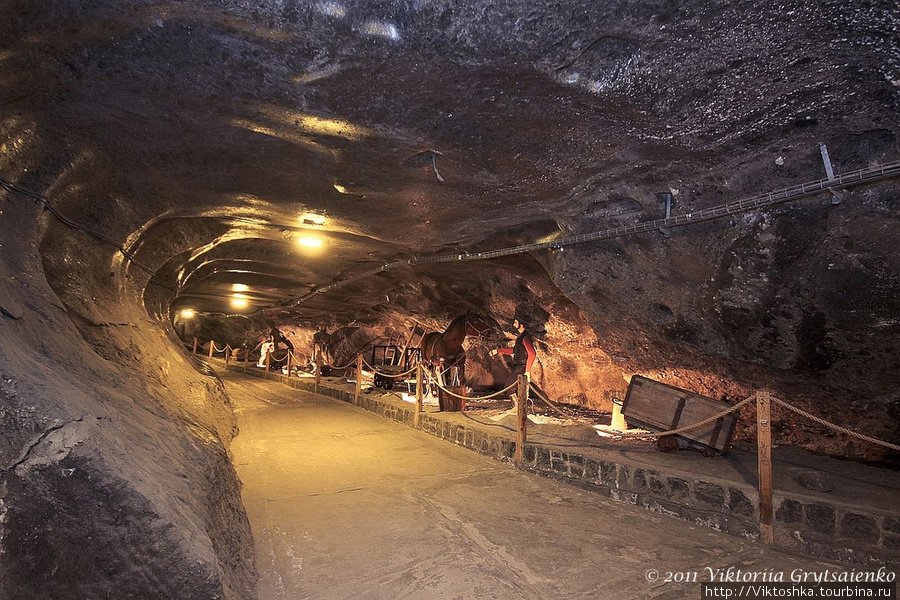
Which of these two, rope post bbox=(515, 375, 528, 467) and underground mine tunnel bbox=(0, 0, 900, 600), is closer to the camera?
underground mine tunnel bbox=(0, 0, 900, 600)

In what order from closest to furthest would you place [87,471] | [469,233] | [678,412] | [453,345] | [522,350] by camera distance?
[87,471], [678,412], [469,233], [522,350], [453,345]

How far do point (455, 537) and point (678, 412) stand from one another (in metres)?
3.43

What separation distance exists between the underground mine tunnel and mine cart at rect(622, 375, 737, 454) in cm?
17

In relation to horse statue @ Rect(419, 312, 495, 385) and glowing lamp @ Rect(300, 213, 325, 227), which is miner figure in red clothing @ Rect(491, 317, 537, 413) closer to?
horse statue @ Rect(419, 312, 495, 385)

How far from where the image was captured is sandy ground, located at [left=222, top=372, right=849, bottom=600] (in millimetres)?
3314

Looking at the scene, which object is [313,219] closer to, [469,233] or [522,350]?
[469,233]

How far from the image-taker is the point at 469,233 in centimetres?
691

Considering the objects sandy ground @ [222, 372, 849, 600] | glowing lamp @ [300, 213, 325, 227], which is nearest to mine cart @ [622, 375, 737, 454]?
sandy ground @ [222, 372, 849, 600]

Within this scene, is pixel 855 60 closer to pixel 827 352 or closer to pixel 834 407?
pixel 827 352

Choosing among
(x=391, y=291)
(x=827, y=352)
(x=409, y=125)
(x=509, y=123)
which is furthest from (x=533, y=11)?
(x=391, y=291)

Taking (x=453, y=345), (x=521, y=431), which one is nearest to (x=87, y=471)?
(x=521, y=431)

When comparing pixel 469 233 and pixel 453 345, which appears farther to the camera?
pixel 453 345

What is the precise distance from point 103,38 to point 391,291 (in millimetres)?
9674

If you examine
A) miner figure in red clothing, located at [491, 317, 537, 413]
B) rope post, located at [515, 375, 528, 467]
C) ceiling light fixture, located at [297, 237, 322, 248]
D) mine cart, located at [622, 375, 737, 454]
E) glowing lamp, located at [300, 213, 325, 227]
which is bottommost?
rope post, located at [515, 375, 528, 467]
